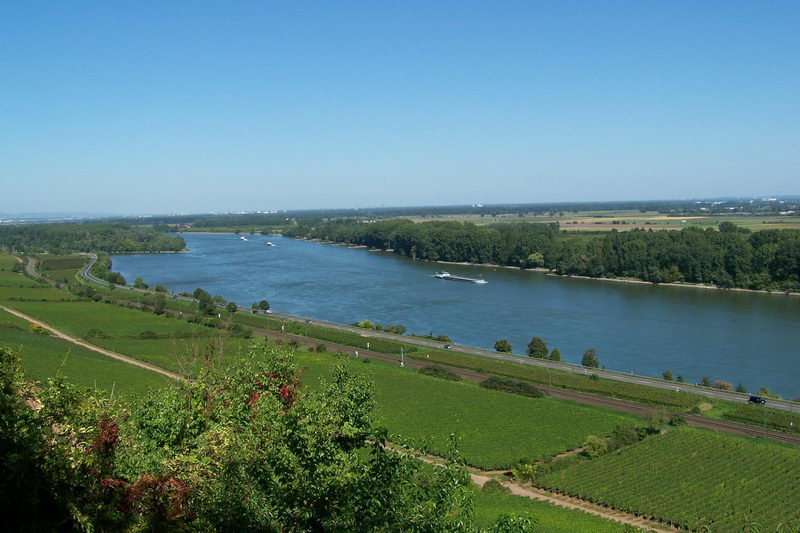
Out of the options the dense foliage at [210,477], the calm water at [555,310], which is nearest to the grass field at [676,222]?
the calm water at [555,310]

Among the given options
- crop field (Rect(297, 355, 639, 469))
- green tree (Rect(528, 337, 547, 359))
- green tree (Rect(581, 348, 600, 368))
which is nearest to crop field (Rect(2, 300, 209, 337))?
crop field (Rect(297, 355, 639, 469))

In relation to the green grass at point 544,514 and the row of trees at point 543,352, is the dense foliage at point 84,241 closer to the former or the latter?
the row of trees at point 543,352

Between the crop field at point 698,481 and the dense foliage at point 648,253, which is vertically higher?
the dense foliage at point 648,253

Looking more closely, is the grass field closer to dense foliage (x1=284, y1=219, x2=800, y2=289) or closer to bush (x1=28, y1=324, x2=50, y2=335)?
dense foliage (x1=284, y1=219, x2=800, y2=289)

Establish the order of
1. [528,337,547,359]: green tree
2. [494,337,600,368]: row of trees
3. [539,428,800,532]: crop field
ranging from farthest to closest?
[528,337,547,359]: green tree, [494,337,600,368]: row of trees, [539,428,800,532]: crop field

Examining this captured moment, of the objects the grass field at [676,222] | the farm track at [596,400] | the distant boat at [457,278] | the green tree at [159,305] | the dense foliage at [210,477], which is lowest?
the farm track at [596,400]

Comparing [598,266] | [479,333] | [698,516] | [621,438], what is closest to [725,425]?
[621,438]

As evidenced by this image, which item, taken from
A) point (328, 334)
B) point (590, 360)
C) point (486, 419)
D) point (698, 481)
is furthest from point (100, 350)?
point (698, 481)
